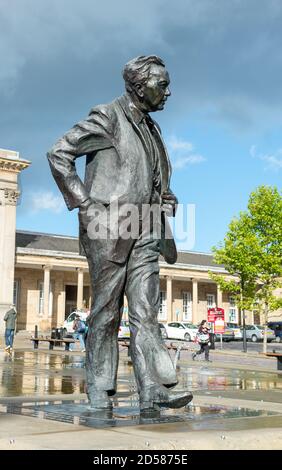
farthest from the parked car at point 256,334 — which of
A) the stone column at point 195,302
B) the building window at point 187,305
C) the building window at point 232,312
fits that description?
the building window at point 232,312

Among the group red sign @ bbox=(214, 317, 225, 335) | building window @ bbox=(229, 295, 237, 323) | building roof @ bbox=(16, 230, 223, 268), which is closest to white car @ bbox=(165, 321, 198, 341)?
building roof @ bbox=(16, 230, 223, 268)

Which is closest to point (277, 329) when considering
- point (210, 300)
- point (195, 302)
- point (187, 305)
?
point (195, 302)

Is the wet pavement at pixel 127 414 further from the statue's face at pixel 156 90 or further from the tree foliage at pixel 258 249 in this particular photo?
the tree foliage at pixel 258 249

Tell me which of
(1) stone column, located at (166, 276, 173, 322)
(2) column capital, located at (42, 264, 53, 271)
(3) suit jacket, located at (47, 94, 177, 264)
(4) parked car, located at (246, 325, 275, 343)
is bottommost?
(4) parked car, located at (246, 325, 275, 343)

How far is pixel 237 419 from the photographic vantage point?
478cm

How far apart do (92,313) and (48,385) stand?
516 cm

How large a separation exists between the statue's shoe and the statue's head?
7.56 feet

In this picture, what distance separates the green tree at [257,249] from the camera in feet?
118

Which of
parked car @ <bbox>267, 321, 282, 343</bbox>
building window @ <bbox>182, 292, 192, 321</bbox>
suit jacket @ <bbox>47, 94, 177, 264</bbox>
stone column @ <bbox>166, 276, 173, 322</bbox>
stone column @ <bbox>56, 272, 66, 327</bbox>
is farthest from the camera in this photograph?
building window @ <bbox>182, 292, 192, 321</bbox>

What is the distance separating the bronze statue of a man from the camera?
5035 mm

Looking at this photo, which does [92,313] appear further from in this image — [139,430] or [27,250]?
[27,250]

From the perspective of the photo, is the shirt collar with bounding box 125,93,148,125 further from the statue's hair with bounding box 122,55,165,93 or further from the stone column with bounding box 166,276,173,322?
the stone column with bounding box 166,276,173,322

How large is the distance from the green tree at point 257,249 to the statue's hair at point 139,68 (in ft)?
100
